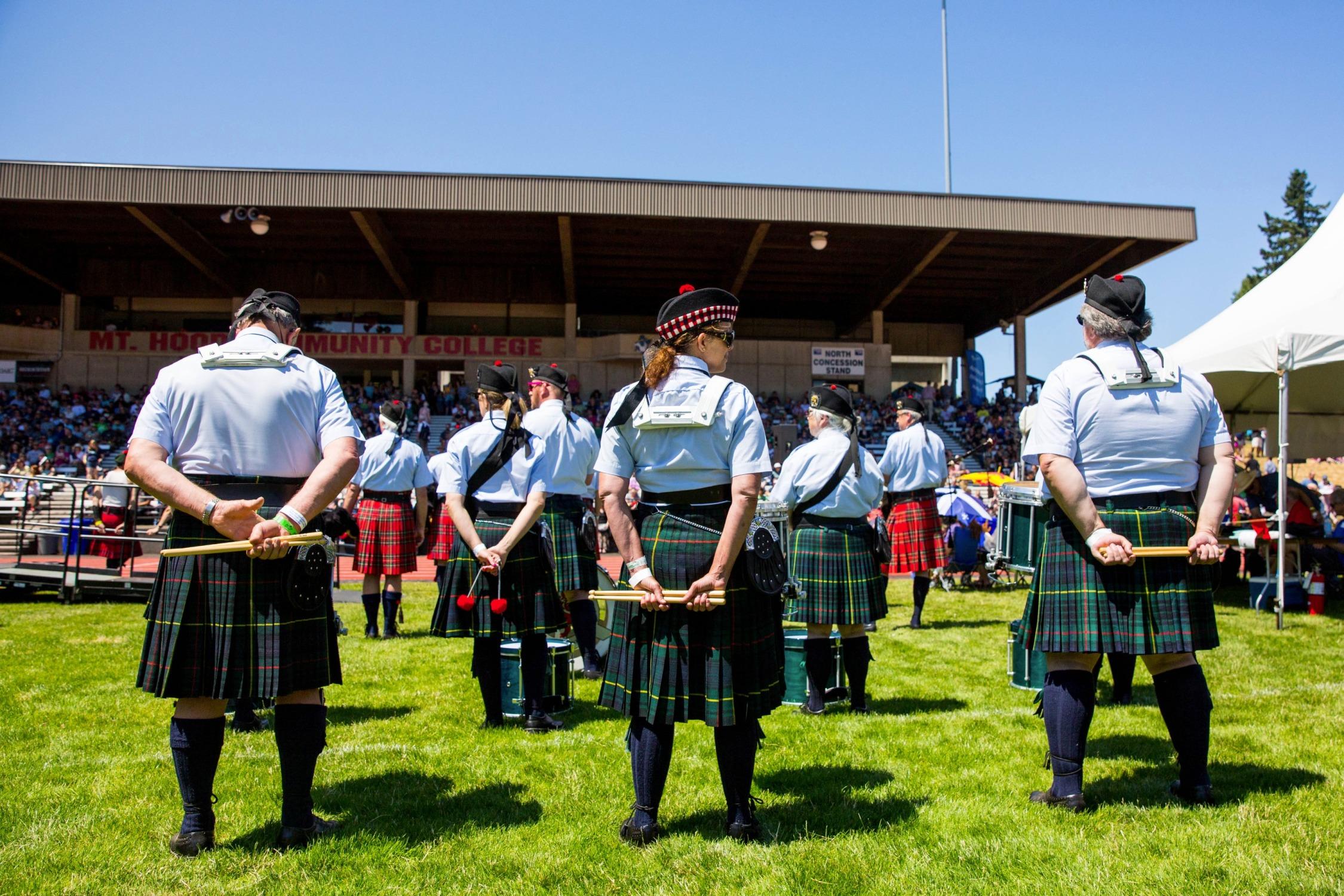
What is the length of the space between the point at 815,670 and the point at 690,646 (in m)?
2.04

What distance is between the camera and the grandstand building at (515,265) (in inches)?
857

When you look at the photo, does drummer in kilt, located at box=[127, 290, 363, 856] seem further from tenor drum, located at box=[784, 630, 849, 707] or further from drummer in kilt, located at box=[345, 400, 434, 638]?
drummer in kilt, located at box=[345, 400, 434, 638]

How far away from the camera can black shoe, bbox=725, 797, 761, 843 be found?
9.31ft

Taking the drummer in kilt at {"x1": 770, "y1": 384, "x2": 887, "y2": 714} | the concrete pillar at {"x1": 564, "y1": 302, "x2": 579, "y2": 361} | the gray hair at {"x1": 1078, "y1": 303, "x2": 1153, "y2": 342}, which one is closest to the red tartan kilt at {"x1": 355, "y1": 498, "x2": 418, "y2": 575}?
the drummer in kilt at {"x1": 770, "y1": 384, "x2": 887, "y2": 714}

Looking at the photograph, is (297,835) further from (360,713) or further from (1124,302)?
(1124,302)

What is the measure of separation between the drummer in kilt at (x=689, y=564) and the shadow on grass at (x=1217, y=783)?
4.11 feet

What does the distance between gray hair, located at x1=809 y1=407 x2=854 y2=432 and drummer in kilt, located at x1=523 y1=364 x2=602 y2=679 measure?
1179 mm

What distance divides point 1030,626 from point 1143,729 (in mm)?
1327

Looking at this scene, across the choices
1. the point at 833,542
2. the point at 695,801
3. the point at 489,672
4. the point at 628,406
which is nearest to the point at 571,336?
the point at 833,542

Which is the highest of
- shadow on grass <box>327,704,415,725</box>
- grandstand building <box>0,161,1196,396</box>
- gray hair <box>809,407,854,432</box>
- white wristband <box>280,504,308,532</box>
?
grandstand building <box>0,161,1196,396</box>

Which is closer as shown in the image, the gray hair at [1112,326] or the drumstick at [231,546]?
the drumstick at [231,546]

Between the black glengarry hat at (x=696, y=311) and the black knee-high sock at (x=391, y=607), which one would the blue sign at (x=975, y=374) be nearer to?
the black knee-high sock at (x=391, y=607)

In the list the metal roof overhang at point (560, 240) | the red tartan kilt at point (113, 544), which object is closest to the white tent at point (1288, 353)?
the red tartan kilt at point (113, 544)

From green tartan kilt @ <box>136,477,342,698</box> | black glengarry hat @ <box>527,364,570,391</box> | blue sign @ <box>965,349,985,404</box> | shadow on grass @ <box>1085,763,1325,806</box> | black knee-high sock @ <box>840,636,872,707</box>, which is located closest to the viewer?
green tartan kilt @ <box>136,477,342,698</box>
